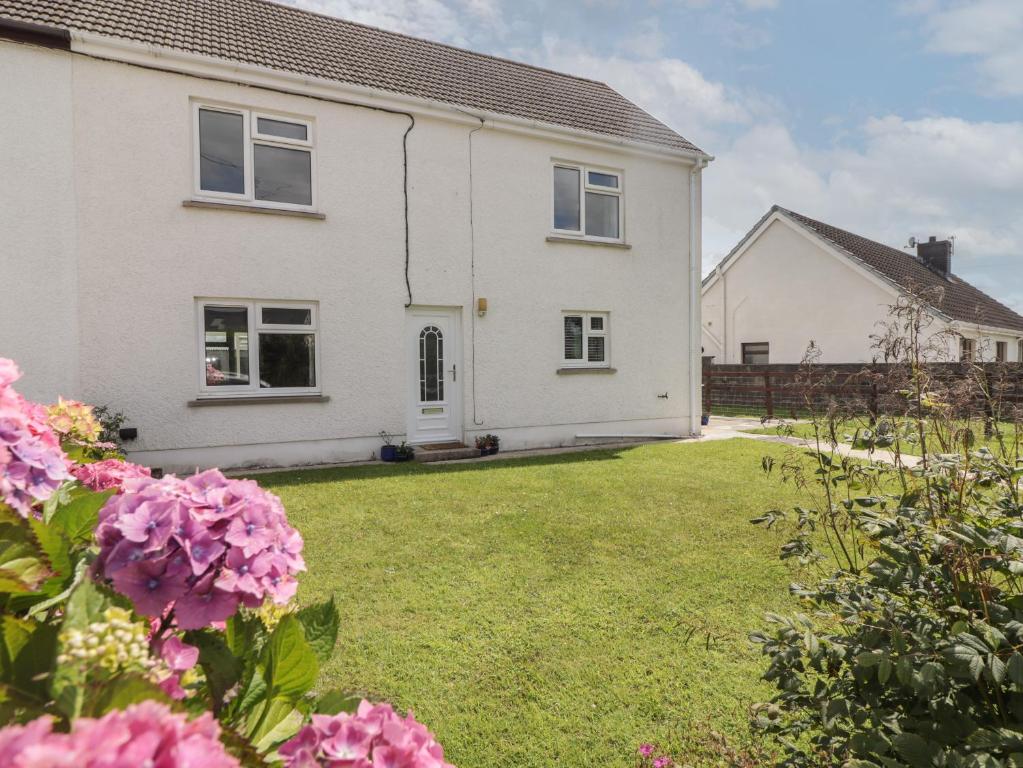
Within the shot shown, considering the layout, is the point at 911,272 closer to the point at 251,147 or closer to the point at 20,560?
the point at 251,147

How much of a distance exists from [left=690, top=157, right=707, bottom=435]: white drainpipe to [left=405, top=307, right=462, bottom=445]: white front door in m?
5.19

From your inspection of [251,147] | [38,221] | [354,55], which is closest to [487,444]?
[251,147]

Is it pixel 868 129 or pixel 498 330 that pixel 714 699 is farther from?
pixel 868 129

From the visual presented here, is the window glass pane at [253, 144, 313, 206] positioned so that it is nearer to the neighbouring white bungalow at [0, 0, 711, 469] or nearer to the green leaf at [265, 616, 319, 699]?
the neighbouring white bungalow at [0, 0, 711, 469]

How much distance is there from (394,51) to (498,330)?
588 cm

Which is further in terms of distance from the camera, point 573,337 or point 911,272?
point 911,272

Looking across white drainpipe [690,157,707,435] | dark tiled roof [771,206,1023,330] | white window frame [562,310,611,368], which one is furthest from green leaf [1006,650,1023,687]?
dark tiled roof [771,206,1023,330]

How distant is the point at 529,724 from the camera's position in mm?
2713

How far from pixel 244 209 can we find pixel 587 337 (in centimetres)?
636

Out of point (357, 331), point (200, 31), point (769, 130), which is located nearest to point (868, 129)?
point (769, 130)

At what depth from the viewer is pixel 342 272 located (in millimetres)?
9531

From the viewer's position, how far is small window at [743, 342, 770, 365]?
71.6 feet

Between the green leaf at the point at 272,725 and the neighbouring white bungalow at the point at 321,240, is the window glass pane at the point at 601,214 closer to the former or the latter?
the neighbouring white bungalow at the point at 321,240

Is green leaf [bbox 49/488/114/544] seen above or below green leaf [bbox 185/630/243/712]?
above
